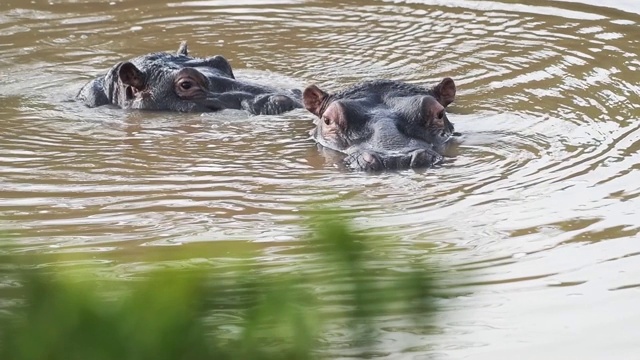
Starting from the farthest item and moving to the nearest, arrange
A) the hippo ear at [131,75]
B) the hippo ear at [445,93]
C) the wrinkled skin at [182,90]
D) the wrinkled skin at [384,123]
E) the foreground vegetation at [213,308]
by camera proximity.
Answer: the hippo ear at [131,75] < the wrinkled skin at [182,90] < the hippo ear at [445,93] < the wrinkled skin at [384,123] < the foreground vegetation at [213,308]

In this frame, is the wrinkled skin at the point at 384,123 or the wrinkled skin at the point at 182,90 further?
the wrinkled skin at the point at 182,90

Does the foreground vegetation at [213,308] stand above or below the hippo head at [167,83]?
above

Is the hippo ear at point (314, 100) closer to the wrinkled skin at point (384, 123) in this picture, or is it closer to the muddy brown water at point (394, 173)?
the wrinkled skin at point (384, 123)

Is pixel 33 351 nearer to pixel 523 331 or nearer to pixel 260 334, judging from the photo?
pixel 260 334

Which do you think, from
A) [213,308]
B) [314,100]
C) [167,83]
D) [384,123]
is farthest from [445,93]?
[213,308]

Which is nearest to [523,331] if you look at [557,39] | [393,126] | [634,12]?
[393,126]

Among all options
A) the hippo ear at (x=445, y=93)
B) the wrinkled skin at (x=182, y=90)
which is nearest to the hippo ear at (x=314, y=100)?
the wrinkled skin at (x=182, y=90)

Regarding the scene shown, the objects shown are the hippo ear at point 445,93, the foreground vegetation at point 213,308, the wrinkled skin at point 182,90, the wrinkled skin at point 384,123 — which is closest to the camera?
the foreground vegetation at point 213,308

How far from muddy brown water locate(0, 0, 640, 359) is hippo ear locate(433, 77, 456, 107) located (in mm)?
167

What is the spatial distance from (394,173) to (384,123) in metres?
0.70

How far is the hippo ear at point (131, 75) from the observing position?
8.47 metres

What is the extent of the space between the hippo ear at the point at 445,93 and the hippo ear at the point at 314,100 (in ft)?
2.42

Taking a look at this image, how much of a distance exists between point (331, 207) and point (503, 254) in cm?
A: 377

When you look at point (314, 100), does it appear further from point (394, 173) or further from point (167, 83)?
point (394, 173)
